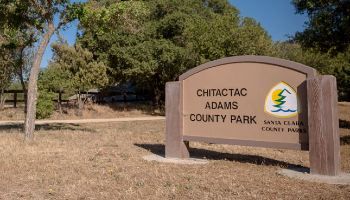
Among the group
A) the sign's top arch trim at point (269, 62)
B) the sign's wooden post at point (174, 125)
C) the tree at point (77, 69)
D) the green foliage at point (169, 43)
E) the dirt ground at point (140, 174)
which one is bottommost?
the dirt ground at point (140, 174)

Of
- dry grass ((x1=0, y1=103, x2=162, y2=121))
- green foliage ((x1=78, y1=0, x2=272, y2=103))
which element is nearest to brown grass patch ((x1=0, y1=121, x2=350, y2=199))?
dry grass ((x1=0, y1=103, x2=162, y2=121))

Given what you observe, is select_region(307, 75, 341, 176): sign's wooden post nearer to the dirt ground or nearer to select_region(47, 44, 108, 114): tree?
the dirt ground

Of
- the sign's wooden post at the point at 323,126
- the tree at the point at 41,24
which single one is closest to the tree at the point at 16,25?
the tree at the point at 41,24

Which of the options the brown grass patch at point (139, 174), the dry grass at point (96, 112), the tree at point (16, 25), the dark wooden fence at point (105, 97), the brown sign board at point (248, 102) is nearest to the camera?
the brown grass patch at point (139, 174)

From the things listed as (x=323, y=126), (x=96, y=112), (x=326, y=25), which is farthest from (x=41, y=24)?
(x=96, y=112)

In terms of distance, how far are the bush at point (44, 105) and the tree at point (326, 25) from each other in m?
15.3

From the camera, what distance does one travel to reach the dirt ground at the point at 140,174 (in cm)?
710

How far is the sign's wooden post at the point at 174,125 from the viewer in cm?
1099

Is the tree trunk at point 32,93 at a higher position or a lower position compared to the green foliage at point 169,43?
lower

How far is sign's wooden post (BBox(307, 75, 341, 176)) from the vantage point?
8477mm

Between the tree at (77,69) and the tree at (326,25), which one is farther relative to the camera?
the tree at (77,69)

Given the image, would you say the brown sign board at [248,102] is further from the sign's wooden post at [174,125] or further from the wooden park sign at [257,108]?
the sign's wooden post at [174,125]

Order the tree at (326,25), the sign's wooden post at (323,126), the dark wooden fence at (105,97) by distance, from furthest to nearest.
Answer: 1. the dark wooden fence at (105,97)
2. the tree at (326,25)
3. the sign's wooden post at (323,126)

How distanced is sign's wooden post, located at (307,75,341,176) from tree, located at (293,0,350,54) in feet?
42.1
